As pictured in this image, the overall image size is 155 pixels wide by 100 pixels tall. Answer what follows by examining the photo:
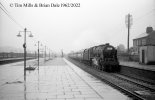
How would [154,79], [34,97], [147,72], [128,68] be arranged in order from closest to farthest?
[34,97], [154,79], [147,72], [128,68]

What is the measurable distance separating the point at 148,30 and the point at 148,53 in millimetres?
38572

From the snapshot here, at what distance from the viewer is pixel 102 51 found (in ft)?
81.3

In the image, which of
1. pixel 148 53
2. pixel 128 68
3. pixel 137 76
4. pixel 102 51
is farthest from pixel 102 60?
pixel 148 53

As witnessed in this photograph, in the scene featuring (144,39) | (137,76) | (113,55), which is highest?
Answer: (144,39)

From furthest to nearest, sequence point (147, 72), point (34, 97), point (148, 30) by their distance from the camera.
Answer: point (148, 30) < point (147, 72) < point (34, 97)

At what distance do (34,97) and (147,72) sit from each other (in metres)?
11.0

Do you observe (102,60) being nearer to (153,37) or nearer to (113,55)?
(113,55)

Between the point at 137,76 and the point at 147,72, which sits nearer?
the point at 147,72

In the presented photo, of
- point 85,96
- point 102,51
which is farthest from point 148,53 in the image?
point 85,96

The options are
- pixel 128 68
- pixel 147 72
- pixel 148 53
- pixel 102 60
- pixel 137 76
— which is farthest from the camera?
pixel 148 53

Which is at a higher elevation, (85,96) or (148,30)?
(148,30)

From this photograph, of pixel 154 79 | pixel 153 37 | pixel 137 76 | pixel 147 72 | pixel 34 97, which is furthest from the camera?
pixel 153 37

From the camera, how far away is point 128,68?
2169cm

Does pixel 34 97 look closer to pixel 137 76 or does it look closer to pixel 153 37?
pixel 137 76
